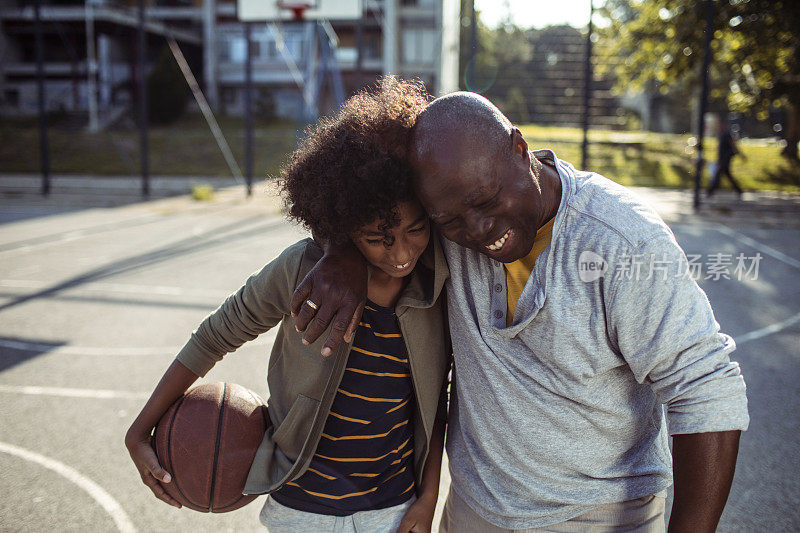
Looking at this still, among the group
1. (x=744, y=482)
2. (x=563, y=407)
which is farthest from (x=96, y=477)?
(x=744, y=482)

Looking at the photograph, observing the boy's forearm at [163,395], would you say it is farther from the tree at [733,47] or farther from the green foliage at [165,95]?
the green foliage at [165,95]

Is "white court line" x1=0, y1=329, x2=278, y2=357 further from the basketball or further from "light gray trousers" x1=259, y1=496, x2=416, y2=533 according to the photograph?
"light gray trousers" x1=259, y1=496, x2=416, y2=533

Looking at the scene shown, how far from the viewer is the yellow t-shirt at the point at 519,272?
1.60 m

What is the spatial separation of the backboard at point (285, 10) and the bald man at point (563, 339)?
48.8ft

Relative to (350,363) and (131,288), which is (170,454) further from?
(131,288)

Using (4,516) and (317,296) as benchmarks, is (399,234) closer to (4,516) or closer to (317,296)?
(317,296)

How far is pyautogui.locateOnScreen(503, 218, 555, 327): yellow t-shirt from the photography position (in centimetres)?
160

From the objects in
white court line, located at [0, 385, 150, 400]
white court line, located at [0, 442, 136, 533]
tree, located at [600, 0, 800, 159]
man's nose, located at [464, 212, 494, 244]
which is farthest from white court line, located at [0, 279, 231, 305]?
tree, located at [600, 0, 800, 159]

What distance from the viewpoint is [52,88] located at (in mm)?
33188

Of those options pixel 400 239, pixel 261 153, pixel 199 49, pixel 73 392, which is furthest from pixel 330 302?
pixel 199 49

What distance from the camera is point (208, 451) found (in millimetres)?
2012

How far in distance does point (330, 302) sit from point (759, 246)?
9.42 meters

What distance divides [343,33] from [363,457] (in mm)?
34931

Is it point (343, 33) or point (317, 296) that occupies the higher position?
point (343, 33)
